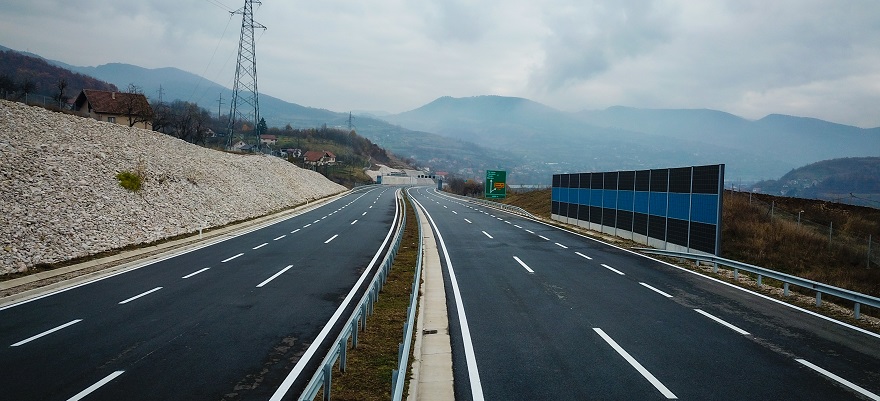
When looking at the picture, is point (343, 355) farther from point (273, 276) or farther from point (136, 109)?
point (136, 109)

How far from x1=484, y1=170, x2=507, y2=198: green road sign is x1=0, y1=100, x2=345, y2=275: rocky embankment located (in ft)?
90.8

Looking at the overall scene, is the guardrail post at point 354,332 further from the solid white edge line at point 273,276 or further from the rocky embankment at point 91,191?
the rocky embankment at point 91,191

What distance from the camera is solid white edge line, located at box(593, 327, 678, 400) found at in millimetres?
7566

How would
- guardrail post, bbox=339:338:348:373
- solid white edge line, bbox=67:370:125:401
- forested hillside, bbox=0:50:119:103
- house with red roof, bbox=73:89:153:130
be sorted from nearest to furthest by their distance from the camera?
solid white edge line, bbox=67:370:125:401, guardrail post, bbox=339:338:348:373, house with red roof, bbox=73:89:153:130, forested hillside, bbox=0:50:119:103

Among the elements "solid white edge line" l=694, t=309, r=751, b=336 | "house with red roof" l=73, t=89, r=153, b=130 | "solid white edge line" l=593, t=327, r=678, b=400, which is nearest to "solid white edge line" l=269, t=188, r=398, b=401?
"solid white edge line" l=593, t=327, r=678, b=400

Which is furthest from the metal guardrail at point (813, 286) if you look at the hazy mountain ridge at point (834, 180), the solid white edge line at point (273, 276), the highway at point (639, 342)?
the hazy mountain ridge at point (834, 180)

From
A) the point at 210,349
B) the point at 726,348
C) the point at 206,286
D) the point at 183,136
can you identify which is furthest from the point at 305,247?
the point at 183,136

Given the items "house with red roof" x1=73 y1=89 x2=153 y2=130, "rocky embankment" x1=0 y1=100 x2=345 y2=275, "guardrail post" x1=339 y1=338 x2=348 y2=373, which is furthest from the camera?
"house with red roof" x1=73 y1=89 x2=153 y2=130

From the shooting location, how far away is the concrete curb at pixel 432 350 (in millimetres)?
7613

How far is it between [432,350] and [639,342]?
4261mm

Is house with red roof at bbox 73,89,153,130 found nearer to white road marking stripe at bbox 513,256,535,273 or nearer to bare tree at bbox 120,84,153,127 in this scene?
bare tree at bbox 120,84,153,127

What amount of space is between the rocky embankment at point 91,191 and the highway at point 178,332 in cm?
397

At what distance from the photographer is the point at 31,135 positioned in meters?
26.2

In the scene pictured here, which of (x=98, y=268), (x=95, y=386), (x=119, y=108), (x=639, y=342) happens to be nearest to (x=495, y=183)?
(x=119, y=108)
